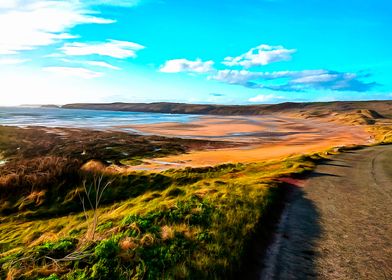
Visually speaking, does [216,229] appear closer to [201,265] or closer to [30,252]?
[201,265]

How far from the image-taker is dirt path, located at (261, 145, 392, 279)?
7.84 m

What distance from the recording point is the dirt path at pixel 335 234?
7840mm

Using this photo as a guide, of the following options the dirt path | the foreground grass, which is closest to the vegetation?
the foreground grass

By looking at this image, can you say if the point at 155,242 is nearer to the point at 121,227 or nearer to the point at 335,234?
the point at 121,227

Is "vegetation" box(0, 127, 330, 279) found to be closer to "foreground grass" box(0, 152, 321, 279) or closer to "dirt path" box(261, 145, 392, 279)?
"foreground grass" box(0, 152, 321, 279)

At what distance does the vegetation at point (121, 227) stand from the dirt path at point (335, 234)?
0.95 metres

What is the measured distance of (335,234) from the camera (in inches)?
406

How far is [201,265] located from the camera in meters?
7.23

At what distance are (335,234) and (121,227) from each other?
638cm

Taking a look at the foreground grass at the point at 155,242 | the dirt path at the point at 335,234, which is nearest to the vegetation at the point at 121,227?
the foreground grass at the point at 155,242

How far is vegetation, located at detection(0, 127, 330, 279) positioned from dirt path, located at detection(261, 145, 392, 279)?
0.95 m

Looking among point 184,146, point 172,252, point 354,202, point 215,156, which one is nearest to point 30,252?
point 172,252

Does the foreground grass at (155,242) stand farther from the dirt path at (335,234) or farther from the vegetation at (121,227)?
the dirt path at (335,234)

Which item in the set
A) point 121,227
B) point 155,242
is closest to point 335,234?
point 155,242
